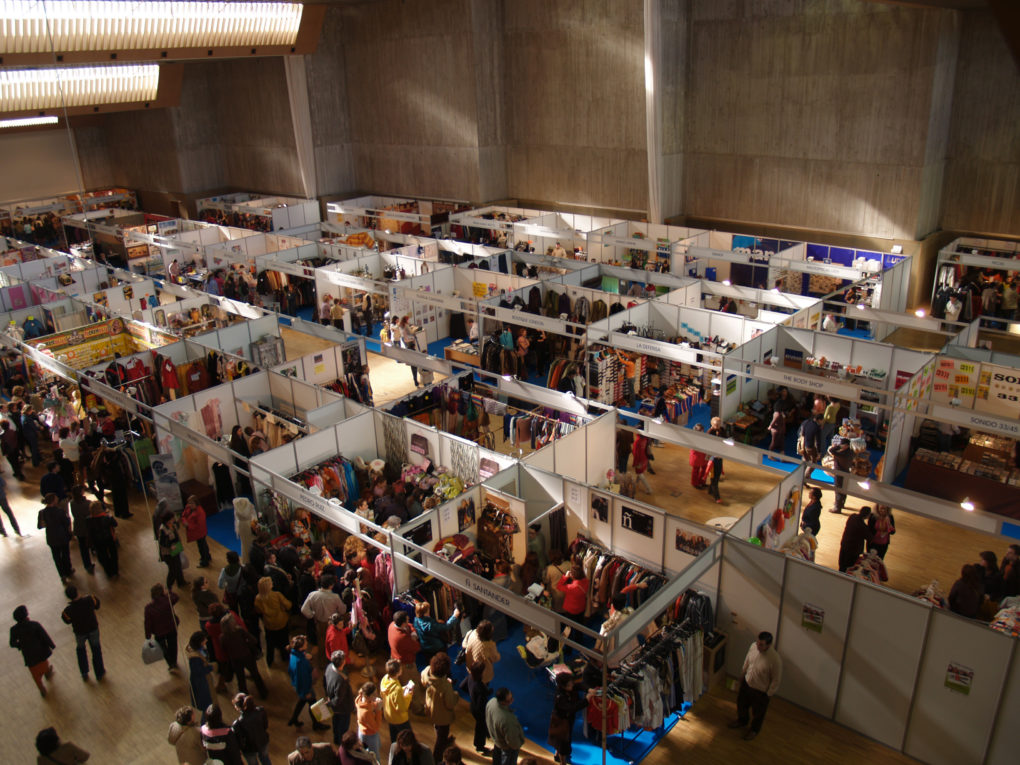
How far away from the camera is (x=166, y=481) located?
11547 mm

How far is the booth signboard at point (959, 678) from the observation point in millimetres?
6508

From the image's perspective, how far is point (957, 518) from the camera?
7.79 m

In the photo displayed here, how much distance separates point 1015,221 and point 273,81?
1042 inches

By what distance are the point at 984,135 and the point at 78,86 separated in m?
28.9

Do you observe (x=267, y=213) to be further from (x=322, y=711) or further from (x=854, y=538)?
(x=854, y=538)

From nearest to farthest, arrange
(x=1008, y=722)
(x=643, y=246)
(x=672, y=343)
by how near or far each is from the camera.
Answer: (x=1008, y=722), (x=672, y=343), (x=643, y=246)

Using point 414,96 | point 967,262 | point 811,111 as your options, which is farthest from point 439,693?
point 414,96

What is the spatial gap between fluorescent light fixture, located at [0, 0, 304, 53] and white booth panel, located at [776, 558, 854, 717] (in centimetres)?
2073

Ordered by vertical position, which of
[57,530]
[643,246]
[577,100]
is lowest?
[57,530]

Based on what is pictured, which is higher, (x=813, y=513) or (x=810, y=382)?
(x=810, y=382)

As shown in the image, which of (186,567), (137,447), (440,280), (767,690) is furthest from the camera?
(440,280)

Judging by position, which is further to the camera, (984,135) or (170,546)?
(984,135)

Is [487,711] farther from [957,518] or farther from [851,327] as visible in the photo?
[851,327]

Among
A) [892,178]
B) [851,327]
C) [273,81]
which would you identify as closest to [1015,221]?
[892,178]
